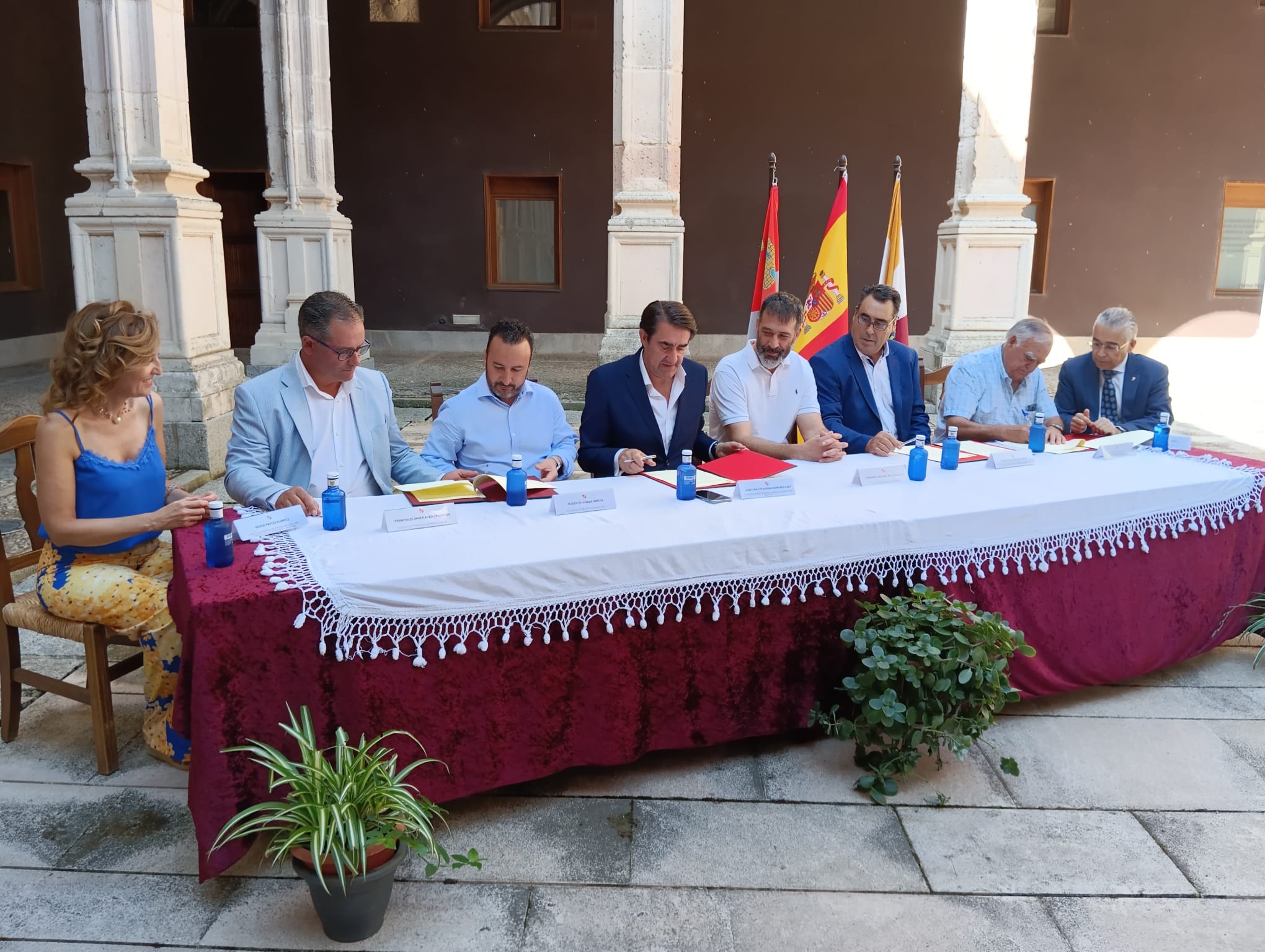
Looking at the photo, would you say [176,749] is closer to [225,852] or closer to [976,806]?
[225,852]

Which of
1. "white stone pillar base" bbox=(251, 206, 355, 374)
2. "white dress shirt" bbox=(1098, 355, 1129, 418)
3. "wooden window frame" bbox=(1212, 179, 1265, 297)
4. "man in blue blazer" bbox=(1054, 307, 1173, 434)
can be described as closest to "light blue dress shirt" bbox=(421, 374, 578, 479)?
"man in blue blazer" bbox=(1054, 307, 1173, 434)

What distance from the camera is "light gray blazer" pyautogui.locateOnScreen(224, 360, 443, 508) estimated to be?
122 inches

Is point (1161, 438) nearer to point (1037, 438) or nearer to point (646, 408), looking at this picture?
point (1037, 438)

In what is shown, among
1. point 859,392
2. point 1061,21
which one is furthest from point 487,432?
point 1061,21

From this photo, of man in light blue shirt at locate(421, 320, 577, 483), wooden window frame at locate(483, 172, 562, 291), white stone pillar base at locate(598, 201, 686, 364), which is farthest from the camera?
wooden window frame at locate(483, 172, 562, 291)

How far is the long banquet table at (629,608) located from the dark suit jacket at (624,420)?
0.61 metres

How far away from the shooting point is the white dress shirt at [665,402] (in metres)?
3.82

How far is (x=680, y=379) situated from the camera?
3889mm

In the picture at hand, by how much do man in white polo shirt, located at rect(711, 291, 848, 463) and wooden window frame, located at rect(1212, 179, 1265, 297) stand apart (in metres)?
10.1

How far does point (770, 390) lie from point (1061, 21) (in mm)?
9641

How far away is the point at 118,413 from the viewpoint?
2.84 meters

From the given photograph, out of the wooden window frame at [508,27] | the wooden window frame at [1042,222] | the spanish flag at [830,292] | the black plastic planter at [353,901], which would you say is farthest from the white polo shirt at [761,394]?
the wooden window frame at [1042,222]

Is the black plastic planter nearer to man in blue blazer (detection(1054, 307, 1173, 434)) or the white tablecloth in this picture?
the white tablecloth

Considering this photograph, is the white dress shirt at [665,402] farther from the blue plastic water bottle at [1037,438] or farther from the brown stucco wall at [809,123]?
the brown stucco wall at [809,123]
